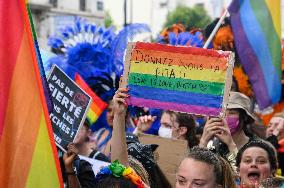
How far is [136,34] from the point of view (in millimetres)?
7699

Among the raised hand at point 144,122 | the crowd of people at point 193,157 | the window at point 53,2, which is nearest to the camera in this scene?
the crowd of people at point 193,157

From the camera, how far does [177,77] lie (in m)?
3.64

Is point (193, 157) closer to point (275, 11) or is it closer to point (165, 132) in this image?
point (165, 132)

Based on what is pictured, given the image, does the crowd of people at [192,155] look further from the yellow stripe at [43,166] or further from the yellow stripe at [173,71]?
the yellow stripe at [43,166]

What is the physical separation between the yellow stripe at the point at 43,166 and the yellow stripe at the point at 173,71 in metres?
0.84

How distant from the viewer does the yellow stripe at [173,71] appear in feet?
11.8

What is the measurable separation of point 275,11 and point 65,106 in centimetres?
235

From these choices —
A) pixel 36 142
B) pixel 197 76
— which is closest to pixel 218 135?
pixel 197 76

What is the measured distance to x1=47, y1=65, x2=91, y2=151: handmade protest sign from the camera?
13.0 feet

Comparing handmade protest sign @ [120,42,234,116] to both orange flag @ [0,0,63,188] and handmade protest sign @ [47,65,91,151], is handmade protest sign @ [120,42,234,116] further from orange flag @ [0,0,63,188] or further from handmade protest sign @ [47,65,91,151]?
orange flag @ [0,0,63,188]

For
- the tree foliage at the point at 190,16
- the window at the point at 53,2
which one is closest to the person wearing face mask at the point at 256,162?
the window at the point at 53,2

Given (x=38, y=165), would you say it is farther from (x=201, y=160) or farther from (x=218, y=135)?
(x=218, y=135)

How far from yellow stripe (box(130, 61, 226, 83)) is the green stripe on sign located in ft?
0.07

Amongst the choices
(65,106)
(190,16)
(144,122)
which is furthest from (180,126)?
(190,16)
